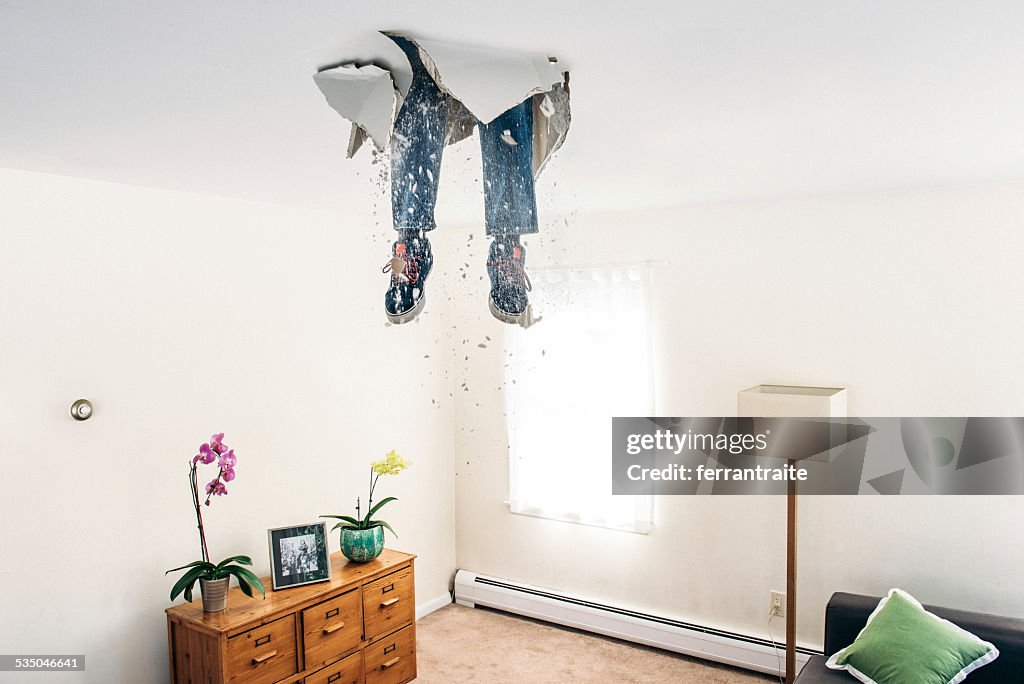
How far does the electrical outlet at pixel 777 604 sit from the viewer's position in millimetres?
3709

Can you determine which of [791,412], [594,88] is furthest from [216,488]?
[791,412]

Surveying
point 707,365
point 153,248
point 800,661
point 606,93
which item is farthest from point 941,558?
point 153,248

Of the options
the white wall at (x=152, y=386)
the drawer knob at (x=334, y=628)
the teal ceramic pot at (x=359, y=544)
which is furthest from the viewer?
the teal ceramic pot at (x=359, y=544)

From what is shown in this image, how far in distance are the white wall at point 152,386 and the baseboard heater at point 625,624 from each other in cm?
110

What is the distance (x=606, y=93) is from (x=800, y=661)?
3068 mm

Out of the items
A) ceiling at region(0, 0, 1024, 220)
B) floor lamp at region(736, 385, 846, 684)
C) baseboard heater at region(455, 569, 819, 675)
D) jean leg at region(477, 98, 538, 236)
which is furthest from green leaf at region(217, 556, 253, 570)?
floor lamp at region(736, 385, 846, 684)

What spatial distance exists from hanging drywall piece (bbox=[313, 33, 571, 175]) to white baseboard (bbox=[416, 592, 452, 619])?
3.54 metres

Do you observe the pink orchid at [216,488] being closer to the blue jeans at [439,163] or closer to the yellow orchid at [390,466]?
the yellow orchid at [390,466]

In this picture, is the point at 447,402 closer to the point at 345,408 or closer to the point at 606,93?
the point at 345,408

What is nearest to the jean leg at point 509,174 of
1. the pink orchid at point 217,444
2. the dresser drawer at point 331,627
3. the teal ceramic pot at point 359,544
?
the pink orchid at point 217,444

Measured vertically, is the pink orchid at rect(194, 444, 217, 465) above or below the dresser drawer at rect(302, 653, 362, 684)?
above

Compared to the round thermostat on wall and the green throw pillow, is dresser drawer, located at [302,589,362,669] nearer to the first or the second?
the round thermostat on wall

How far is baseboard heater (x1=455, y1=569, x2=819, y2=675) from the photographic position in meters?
3.73

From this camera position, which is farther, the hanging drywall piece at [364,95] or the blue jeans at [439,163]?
the blue jeans at [439,163]
